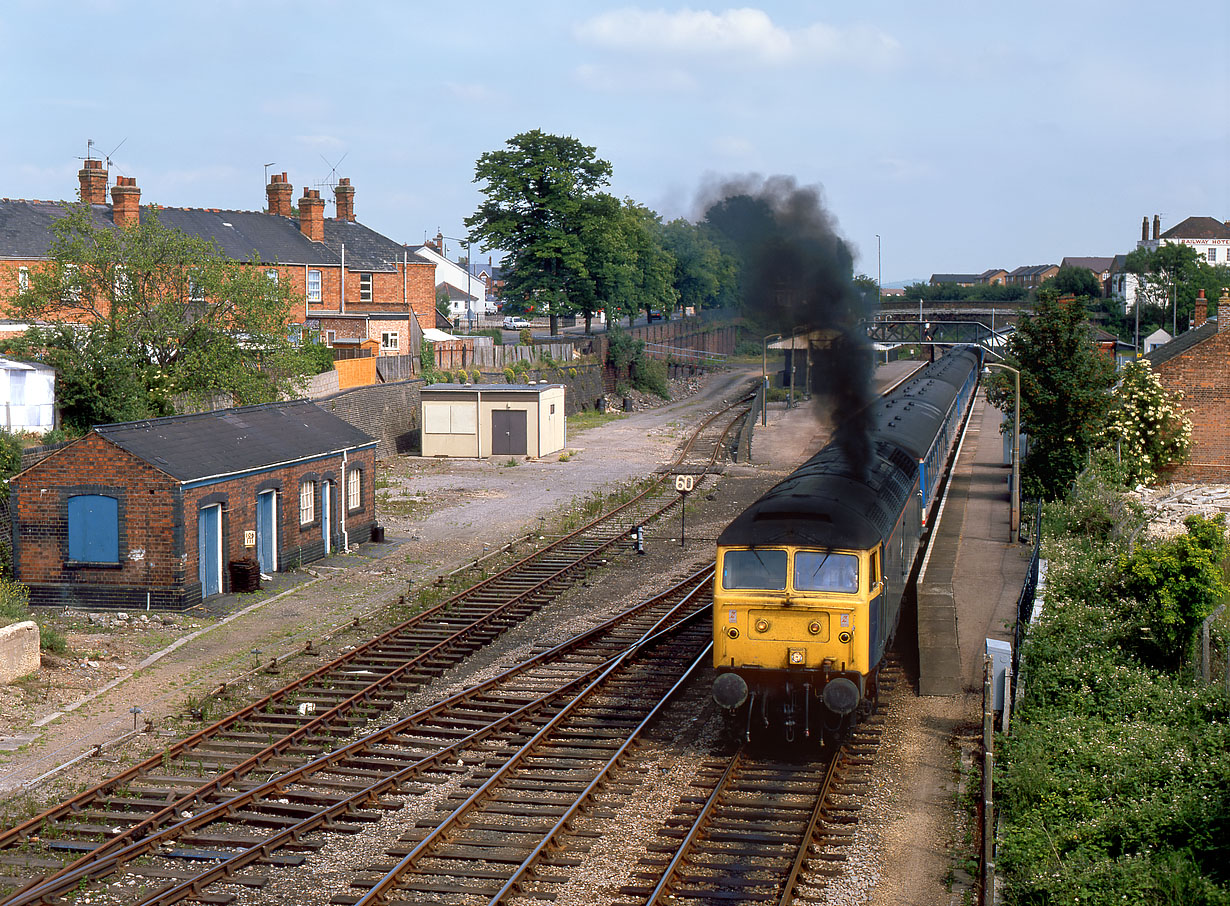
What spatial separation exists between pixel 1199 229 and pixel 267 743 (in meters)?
147

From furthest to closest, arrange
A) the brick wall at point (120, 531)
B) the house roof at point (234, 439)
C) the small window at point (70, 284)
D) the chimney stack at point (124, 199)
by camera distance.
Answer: the chimney stack at point (124, 199)
the small window at point (70, 284)
the house roof at point (234, 439)
the brick wall at point (120, 531)

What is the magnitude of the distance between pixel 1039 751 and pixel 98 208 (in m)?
43.9

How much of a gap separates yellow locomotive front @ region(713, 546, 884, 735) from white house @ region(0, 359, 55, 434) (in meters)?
19.3

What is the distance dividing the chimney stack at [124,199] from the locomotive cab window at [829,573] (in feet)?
130

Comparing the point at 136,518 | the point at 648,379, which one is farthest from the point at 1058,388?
the point at 648,379

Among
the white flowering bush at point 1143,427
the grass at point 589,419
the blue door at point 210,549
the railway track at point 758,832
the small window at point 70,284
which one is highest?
the small window at point 70,284

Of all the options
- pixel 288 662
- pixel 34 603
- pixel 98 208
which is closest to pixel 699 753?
pixel 288 662

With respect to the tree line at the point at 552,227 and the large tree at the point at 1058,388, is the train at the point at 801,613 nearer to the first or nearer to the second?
the large tree at the point at 1058,388

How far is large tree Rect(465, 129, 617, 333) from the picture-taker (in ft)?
204

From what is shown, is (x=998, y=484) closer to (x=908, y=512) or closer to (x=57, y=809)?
(x=908, y=512)

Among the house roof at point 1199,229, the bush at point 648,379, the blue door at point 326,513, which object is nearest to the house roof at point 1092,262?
the house roof at point 1199,229

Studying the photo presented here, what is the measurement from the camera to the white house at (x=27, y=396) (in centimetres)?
2673

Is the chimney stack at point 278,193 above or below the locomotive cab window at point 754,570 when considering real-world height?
above

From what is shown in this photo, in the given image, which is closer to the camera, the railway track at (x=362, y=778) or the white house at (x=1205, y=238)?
the railway track at (x=362, y=778)
